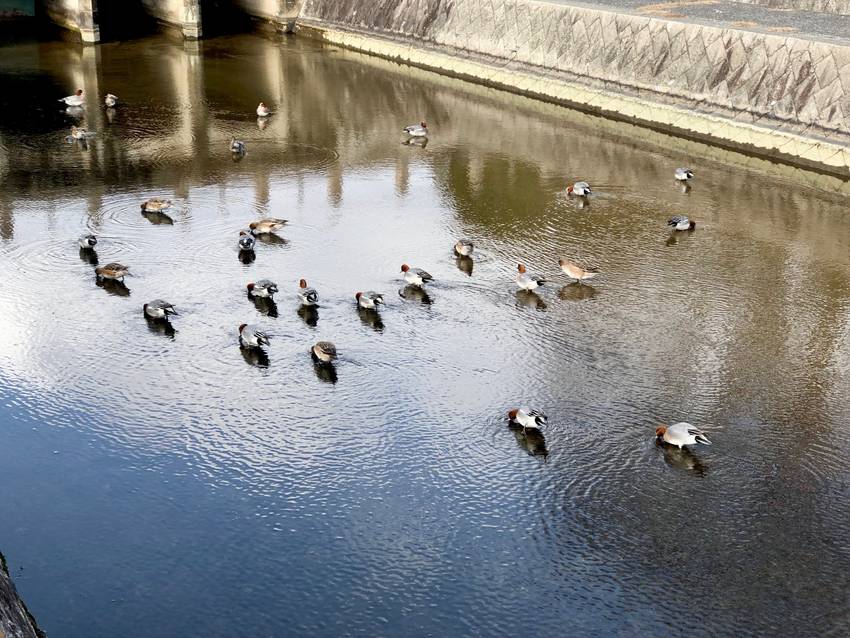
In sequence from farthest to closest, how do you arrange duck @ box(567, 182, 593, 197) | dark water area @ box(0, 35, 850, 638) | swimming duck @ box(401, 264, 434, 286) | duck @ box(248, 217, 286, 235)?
duck @ box(567, 182, 593, 197)
duck @ box(248, 217, 286, 235)
swimming duck @ box(401, 264, 434, 286)
dark water area @ box(0, 35, 850, 638)

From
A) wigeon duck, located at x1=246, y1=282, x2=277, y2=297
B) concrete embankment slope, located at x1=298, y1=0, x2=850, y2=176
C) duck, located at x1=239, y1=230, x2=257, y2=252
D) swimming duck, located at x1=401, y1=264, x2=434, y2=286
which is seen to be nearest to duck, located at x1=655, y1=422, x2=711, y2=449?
swimming duck, located at x1=401, y1=264, x2=434, y2=286

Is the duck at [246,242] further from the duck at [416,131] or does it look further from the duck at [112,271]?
the duck at [416,131]

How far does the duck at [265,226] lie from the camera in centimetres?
2431

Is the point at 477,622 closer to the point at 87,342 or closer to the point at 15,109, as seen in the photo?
the point at 87,342

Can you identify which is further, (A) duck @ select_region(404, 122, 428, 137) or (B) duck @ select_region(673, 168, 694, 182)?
(A) duck @ select_region(404, 122, 428, 137)

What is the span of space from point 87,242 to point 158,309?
412cm

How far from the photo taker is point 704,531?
46.9ft

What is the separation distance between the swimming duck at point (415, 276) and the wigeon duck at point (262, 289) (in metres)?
→ 2.69

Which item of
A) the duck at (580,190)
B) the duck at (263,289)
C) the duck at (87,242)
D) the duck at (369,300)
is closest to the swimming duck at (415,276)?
the duck at (369,300)

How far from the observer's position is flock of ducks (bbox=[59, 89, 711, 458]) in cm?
1630

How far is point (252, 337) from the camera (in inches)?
733

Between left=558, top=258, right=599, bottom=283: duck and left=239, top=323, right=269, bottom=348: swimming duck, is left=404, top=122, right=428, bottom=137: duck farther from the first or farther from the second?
left=239, top=323, right=269, bottom=348: swimming duck

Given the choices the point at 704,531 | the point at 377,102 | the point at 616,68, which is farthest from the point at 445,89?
the point at 704,531

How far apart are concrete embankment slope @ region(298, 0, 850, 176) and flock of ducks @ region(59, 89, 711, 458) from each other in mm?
3995
